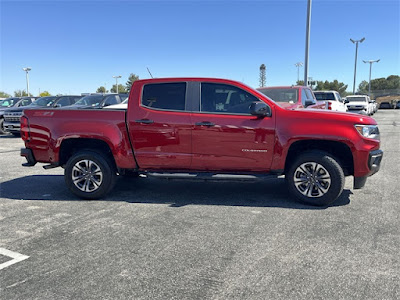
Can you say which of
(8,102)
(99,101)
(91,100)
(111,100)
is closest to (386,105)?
(111,100)

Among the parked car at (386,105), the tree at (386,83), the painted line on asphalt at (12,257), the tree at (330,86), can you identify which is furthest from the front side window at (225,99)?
the tree at (386,83)

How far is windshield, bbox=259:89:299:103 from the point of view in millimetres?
9301

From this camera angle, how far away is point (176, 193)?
18.7 ft

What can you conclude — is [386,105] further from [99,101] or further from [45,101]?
[45,101]

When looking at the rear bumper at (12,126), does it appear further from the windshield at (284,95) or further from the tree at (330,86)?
the tree at (330,86)

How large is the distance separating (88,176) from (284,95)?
634cm

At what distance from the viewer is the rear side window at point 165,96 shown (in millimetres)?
5156

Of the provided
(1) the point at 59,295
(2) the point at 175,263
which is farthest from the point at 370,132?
(1) the point at 59,295

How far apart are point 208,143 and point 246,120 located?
2.19ft

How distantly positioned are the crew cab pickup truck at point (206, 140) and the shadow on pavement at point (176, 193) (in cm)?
40

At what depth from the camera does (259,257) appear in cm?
331

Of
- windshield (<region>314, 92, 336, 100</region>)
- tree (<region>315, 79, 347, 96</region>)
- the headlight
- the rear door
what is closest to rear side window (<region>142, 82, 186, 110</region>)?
the rear door

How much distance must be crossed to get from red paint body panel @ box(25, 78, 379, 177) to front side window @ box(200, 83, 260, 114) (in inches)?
3.3

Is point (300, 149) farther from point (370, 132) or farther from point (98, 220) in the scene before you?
point (98, 220)
